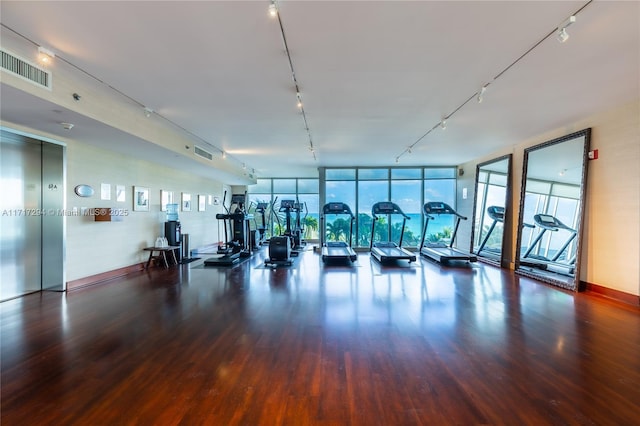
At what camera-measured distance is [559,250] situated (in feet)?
19.5

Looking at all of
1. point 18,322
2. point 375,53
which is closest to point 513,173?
point 375,53

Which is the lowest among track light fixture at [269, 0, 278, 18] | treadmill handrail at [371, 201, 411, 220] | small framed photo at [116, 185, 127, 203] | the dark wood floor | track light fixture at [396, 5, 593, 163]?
the dark wood floor

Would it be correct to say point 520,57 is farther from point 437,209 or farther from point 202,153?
point 202,153

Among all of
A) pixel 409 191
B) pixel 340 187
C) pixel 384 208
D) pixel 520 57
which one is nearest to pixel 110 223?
pixel 384 208

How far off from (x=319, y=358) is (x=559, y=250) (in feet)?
19.6

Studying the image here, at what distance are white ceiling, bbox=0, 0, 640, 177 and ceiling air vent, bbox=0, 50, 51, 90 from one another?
1.03 feet

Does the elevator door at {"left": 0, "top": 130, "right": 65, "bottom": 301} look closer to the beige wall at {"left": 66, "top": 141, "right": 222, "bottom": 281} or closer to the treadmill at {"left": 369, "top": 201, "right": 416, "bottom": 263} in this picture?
the beige wall at {"left": 66, "top": 141, "right": 222, "bottom": 281}

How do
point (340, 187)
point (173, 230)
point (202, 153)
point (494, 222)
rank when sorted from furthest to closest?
point (340, 187), point (494, 222), point (173, 230), point (202, 153)

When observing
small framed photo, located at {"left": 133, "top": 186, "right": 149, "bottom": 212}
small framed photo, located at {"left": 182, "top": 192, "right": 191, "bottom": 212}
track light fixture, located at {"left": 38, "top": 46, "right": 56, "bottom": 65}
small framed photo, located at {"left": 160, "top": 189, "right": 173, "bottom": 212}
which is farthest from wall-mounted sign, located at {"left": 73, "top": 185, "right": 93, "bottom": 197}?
small framed photo, located at {"left": 182, "top": 192, "right": 191, "bottom": 212}

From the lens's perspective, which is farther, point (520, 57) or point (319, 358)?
point (520, 57)

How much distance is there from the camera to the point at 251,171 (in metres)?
11.6

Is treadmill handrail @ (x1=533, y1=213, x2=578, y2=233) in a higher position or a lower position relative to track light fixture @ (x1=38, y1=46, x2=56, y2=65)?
lower

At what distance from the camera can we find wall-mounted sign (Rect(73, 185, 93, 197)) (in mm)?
5426

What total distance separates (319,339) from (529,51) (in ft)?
A: 12.9
